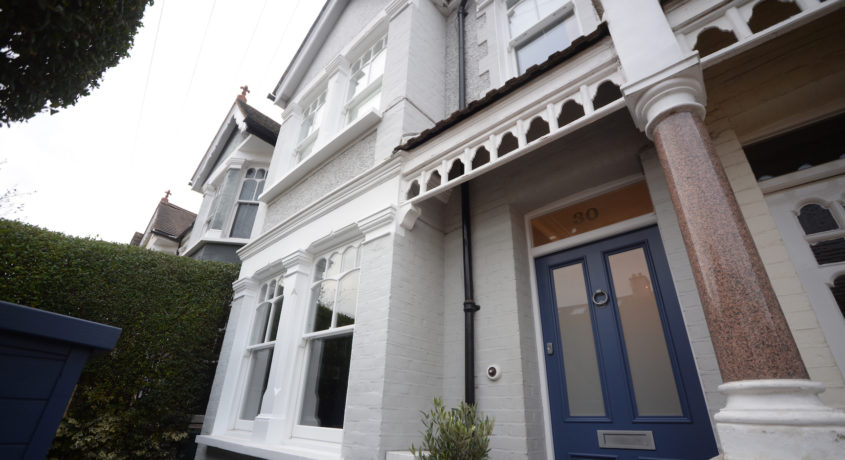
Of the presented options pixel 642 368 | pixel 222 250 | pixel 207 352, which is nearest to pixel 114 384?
pixel 207 352

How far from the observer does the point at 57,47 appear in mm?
2715

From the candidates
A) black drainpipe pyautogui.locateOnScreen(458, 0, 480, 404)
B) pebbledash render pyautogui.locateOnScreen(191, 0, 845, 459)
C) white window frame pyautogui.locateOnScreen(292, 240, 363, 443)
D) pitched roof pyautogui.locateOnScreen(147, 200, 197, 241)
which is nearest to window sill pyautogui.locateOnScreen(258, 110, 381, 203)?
pebbledash render pyautogui.locateOnScreen(191, 0, 845, 459)

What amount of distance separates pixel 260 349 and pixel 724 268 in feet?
18.7

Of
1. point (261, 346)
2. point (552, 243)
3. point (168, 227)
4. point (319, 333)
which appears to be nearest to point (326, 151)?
point (319, 333)

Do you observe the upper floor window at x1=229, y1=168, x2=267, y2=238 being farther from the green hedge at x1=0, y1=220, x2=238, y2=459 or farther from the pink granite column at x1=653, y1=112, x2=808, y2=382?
the pink granite column at x1=653, y1=112, x2=808, y2=382

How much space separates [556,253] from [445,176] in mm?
1354

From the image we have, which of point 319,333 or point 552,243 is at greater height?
point 552,243

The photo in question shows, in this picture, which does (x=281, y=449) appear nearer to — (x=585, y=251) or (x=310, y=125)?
(x=585, y=251)

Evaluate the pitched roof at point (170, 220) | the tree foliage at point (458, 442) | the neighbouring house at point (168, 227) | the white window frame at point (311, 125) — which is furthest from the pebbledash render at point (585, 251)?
the pitched roof at point (170, 220)

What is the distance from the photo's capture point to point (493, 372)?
329cm

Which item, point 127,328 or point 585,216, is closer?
point 585,216

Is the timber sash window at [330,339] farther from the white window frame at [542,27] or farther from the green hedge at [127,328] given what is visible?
the white window frame at [542,27]

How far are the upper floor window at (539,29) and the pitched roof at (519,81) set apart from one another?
1.55 meters

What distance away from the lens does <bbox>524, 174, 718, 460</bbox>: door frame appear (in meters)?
3.19
